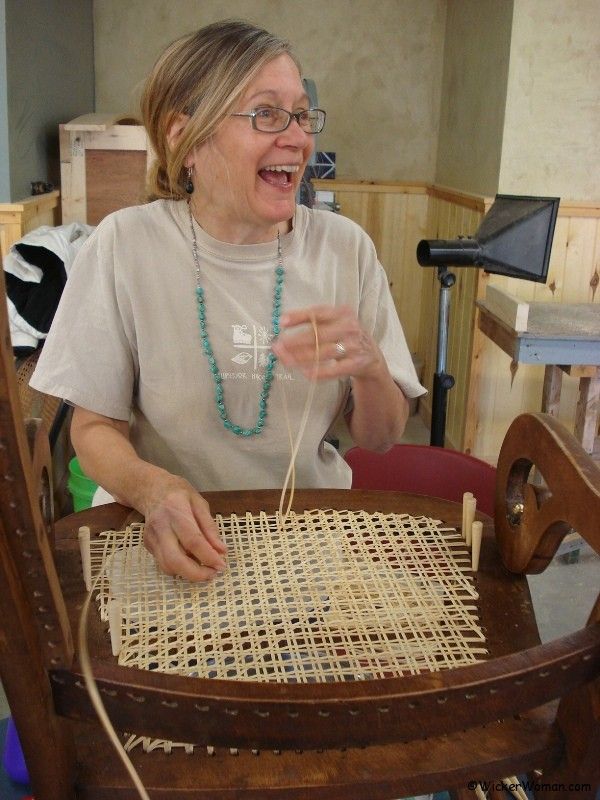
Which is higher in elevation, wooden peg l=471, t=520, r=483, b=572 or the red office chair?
wooden peg l=471, t=520, r=483, b=572

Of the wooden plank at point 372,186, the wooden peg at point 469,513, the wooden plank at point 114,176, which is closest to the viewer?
the wooden peg at point 469,513

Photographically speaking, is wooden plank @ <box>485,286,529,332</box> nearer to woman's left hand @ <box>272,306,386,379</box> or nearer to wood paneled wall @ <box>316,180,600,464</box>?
wood paneled wall @ <box>316,180,600,464</box>

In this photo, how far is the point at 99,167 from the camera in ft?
10.3

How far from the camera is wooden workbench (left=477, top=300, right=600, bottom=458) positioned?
2305 millimetres

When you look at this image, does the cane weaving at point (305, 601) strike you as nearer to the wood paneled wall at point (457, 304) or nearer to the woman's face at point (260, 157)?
the woman's face at point (260, 157)

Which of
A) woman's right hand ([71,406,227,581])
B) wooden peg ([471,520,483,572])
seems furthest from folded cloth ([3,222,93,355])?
wooden peg ([471,520,483,572])

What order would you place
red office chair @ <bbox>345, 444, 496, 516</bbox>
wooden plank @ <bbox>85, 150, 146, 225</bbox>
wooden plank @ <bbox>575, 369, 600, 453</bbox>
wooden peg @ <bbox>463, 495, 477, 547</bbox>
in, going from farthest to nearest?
1. wooden plank @ <bbox>85, 150, 146, 225</bbox>
2. wooden plank @ <bbox>575, 369, 600, 453</bbox>
3. red office chair @ <bbox>345, 444, 496, 516</bbox>
4. wooden peg @ <bbox>463, 495, 477, 547</bbox>

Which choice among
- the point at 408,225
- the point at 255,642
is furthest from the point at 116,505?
the point at 408,225

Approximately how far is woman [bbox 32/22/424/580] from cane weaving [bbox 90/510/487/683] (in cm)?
22

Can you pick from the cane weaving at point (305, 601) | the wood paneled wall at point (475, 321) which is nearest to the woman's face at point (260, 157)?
the cane weaving at point (305, 601)

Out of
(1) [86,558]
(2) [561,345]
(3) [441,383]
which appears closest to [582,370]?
(2) [561,345]

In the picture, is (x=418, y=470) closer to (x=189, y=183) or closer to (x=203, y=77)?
(x=189, y=183)

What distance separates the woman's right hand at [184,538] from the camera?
0.88 metres

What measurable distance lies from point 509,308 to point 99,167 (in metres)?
1.72
